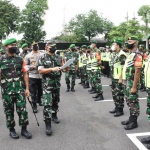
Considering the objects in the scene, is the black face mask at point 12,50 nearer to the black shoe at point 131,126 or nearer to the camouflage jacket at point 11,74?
the camouflage jacket at point 11,74

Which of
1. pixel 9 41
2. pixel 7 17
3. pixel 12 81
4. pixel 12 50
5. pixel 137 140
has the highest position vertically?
pixel 7 17

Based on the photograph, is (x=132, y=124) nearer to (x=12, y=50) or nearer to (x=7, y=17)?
(x=12, y=50)

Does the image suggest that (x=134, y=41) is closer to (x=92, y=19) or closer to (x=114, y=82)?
(x=114, y=82)

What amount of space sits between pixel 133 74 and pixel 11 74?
7.57 ft

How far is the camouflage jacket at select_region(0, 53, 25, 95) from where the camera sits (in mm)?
4359

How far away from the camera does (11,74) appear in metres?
4.39

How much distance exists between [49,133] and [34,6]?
1857 inches

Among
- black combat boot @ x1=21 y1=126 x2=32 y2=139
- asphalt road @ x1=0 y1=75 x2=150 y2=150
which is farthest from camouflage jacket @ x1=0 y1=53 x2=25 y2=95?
asphalt road @ x1=0 y1=75 x2=150 y2=150

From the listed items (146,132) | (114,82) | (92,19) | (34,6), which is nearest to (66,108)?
(114,82)

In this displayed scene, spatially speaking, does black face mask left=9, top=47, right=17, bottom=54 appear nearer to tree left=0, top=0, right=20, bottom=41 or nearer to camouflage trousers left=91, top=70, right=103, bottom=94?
camouflage trousers left=91, top=70, right=103, bottom=94

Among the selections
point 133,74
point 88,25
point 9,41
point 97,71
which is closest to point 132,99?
point 133,74

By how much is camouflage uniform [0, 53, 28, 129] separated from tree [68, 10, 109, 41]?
2502 inches

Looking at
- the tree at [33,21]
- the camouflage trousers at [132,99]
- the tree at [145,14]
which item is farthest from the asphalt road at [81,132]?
the tree at [33,21]

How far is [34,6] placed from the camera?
160ft
